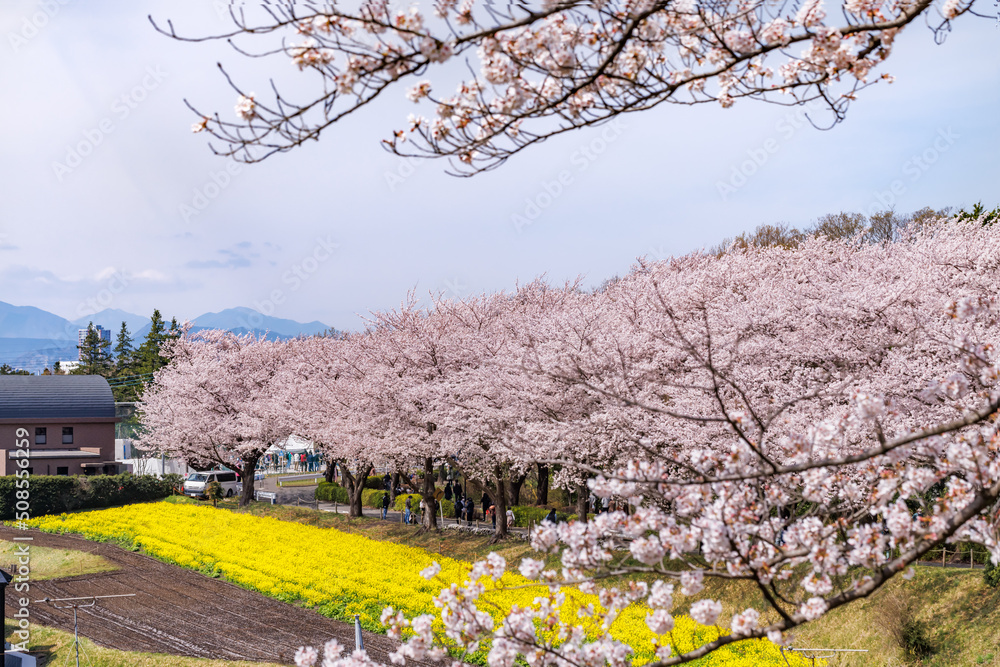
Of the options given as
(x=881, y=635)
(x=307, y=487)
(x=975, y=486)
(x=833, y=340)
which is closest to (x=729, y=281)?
(x=833, y=340)

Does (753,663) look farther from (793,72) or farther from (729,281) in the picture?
(729,281)

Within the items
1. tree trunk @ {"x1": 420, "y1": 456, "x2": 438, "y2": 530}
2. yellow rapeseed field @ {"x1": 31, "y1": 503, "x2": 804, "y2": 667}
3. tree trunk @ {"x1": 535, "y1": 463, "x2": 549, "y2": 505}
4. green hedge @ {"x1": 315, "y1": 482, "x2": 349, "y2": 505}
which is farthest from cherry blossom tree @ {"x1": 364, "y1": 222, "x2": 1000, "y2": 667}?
green hedge @ {"x1": 315, "y1": 482, "x2": 349, "y2": 505}

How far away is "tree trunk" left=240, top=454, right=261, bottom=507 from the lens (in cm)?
3472

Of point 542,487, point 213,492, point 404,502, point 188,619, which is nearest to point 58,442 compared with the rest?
point 213,492

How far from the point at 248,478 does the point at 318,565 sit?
15363mm

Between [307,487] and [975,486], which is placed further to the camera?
[307,487]

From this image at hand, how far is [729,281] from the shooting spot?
25.6m

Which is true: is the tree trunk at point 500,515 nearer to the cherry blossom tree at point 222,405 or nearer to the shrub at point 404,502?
the shrub at point 404,502

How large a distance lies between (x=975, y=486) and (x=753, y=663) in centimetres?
1115

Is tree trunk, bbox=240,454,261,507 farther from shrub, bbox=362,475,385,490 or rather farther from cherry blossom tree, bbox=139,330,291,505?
shrub, bbox=362,475,385,490

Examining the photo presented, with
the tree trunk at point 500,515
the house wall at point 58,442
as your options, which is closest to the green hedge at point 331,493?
the house wall at point 58,442

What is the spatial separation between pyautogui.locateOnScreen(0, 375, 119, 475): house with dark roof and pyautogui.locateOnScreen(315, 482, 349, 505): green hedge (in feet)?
38.5

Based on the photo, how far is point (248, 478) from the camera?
35406mm

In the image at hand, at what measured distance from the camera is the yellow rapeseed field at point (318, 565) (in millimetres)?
14977
